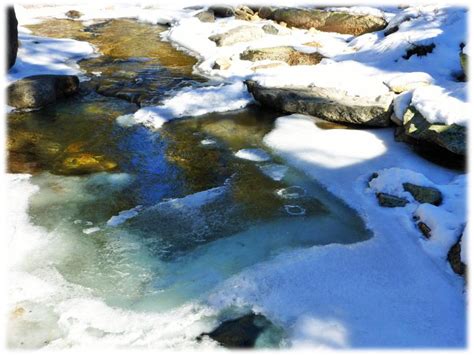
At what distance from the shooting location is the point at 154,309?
4.11 meters

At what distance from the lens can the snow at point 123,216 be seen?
5.46 metres

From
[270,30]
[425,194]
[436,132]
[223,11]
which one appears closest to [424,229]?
[425,194]

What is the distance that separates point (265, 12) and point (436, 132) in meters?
12.7

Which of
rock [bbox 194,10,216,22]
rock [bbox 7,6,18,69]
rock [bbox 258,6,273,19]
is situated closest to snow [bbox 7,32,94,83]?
rock [bbox 7,6,18,69]

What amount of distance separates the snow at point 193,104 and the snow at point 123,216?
3014mm

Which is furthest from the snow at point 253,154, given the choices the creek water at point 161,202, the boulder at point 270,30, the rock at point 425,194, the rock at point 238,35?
the boulder at point 270,30

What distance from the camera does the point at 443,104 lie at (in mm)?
6812

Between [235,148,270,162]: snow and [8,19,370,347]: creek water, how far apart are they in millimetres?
104

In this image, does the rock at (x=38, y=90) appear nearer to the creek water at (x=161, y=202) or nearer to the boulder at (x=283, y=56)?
the creek water at (x=161, y=202)

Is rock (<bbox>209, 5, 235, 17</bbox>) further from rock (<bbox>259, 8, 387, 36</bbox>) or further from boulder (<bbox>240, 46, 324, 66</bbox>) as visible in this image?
boulder (<bbox>240, 46, 324, 66</bbox>)

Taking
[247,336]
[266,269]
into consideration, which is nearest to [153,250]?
[266,269]

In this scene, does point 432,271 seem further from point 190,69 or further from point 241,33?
point 241,33

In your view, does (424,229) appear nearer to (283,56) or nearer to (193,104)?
(193,104)

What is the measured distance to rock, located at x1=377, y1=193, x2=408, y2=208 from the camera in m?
5.57
